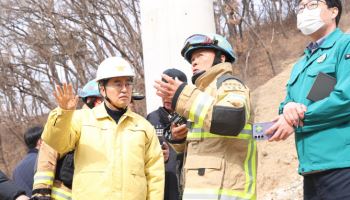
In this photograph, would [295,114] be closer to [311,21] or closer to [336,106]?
[336,106]

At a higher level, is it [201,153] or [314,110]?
[314,110]

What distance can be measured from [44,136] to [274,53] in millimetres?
26938

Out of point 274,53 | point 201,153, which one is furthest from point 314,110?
point 274,53

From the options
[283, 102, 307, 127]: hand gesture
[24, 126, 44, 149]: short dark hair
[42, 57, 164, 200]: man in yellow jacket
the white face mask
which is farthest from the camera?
[24, 126, 44, 149]: short dark hair

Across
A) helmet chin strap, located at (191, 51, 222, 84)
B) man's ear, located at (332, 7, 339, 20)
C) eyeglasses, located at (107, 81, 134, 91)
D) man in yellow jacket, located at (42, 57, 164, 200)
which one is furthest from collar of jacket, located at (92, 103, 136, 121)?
man's ear, located at (332, 7, 339, 20)

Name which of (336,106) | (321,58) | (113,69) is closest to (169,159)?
(113,69)

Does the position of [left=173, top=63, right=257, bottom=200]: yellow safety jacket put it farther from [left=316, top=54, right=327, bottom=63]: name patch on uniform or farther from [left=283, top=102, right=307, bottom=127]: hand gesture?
[left=316, top=54, right=327, bottom=63]: name patch on uniform

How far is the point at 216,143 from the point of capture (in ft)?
10.2

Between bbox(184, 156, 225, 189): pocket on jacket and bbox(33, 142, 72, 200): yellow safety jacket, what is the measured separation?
1.20 metres

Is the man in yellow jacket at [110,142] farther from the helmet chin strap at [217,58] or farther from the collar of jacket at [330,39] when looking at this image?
the collar of jacket at [330,39]

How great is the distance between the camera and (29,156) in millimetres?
5340

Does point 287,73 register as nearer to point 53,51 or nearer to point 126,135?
point 53,51

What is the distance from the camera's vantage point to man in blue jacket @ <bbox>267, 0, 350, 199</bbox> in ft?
9.60

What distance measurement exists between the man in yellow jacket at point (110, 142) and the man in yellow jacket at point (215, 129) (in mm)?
579
